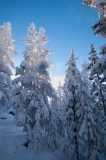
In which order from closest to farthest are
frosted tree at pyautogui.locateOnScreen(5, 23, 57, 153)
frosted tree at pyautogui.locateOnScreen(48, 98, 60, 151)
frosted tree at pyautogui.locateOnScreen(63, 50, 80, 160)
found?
frosted tree at pyautogui.locateOnScreen(63, 50, 80, 160)
frosted tree at pyautogui.locateOnScreen(5, 23, 57, 153)
frosted tree at pyautogui.locateOnScreen(48, 98, 60, 151)

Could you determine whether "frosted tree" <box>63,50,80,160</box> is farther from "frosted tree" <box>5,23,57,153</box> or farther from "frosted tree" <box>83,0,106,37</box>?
"frosted tree" <box>83,0,106,37</box>

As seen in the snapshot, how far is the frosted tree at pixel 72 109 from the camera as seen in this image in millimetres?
13897

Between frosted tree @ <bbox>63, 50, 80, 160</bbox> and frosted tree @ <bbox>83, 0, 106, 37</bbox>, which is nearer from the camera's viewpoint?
frosted tree @ <bbox>83, 0, 106, 37</bbox>

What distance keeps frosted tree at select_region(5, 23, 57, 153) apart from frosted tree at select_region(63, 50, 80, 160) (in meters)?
2.50

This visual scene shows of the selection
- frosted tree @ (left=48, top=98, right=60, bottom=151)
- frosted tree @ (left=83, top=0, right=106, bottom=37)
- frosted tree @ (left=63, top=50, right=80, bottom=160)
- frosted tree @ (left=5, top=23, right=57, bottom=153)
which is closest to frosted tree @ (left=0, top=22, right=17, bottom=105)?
frosted tree @ (left=5, top=23, right=57, bottom=153)

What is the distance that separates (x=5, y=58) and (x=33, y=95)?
9.31 m

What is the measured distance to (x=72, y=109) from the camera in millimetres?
15062

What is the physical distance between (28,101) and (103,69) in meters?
11.0

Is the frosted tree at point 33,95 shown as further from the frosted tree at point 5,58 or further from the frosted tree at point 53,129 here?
the frosted tree at point 5,58

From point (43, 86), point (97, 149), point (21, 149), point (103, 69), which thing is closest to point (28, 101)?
point (43, 86)

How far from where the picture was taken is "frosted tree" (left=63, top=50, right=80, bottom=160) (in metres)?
13.9

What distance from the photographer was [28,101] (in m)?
16.0

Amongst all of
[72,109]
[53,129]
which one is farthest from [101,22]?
[53,129]

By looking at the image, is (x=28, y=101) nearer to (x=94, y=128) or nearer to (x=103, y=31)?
(x=94, y=128)
